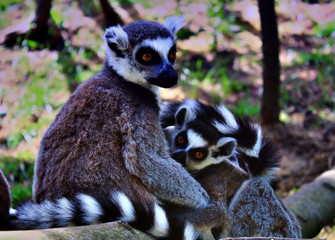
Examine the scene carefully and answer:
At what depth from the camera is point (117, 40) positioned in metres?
2.92

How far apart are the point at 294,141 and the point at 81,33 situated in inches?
201

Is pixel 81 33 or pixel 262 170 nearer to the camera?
pixel 262 170

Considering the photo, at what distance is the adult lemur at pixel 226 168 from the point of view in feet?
9.94

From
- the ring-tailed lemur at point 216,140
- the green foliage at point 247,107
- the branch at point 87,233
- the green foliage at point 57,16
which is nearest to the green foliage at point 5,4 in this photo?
the green foliage at point 57,16

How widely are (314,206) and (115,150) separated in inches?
107

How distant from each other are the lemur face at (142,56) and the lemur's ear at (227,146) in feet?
2.98

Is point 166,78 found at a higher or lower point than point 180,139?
higher

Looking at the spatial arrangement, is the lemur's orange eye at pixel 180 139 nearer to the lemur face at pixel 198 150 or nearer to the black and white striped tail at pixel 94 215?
the lemur face at pixel 198 150

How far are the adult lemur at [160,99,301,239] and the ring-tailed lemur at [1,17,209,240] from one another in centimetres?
37

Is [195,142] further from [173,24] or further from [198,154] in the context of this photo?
[173,24]

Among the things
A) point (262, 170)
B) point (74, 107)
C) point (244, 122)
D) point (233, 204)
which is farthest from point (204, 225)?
point (74, 107)

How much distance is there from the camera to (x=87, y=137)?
8.29ft

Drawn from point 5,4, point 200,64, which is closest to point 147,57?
point 200,64

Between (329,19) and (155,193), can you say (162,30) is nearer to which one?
(155,193)
